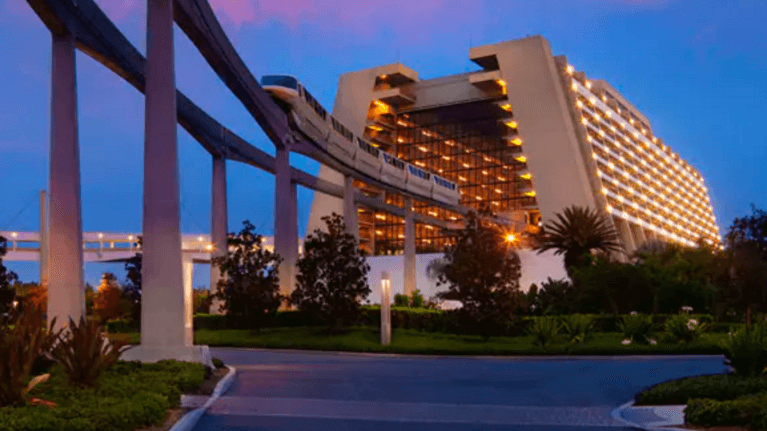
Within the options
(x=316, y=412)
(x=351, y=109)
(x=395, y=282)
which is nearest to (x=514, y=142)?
(x=351, y=109)

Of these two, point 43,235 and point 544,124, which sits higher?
point 544,124

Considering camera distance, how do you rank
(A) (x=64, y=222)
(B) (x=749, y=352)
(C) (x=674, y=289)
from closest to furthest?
(B) (x=749, y=352) → (A) (x=64, y=222) → (C) (x=674, y=289)

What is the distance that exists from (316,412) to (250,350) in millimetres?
23570

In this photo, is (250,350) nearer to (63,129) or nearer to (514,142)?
(63,129)

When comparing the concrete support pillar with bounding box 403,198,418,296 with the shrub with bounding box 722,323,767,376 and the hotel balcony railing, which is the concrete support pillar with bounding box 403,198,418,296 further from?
the shrub with bounding box 722,323,767,376

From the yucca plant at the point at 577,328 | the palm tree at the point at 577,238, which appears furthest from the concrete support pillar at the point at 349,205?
the yucca plant at the point at 577,328

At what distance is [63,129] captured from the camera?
1035 inches

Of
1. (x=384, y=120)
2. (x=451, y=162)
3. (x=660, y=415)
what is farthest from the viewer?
(x=451, y=162)

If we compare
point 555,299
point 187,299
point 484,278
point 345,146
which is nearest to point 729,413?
point 187,299

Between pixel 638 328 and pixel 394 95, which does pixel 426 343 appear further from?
pixel 394 95

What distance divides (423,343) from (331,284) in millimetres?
5500

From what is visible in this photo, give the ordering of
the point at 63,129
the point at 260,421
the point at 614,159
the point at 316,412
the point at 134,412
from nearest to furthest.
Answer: the point at 134,412 → the point at 260,421 → the point at 316,412 → the point at 63,129 → the point at 614,159

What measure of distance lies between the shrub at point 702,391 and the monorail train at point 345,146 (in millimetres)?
38826

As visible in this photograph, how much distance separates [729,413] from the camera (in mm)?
12742
